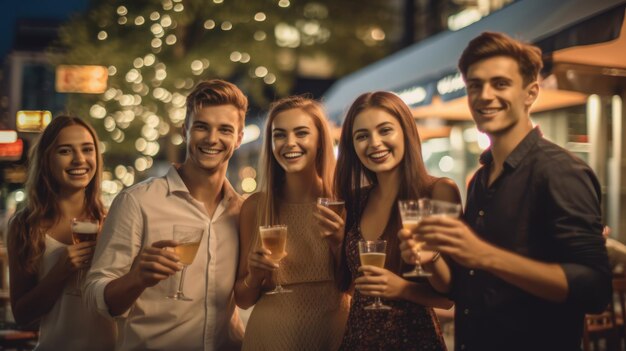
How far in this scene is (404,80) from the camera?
350 inches

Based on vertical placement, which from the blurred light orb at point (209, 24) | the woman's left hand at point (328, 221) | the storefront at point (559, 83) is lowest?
the woman's left hand at point (328, 221)

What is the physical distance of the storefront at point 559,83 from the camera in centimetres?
535

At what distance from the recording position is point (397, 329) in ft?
8.64

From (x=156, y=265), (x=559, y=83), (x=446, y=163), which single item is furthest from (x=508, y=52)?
(x=446, y=163)

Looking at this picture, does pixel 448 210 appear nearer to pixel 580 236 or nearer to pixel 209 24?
pixel 580 236

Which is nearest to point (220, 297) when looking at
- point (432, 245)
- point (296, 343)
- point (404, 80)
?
point (296, 343)

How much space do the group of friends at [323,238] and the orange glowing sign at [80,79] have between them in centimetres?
683

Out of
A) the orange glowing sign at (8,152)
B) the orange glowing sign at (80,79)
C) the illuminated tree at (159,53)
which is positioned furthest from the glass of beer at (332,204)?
the illuminated tree at (159,53)

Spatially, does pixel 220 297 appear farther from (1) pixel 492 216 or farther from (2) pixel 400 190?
(1) pixel 492 216

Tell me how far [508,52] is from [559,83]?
5021mm

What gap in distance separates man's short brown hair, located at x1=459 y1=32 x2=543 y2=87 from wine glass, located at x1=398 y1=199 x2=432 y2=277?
1.94 feet

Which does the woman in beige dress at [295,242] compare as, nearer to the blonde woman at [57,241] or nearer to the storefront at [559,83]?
the blonde woman at [57,241]

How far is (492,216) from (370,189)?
96cm

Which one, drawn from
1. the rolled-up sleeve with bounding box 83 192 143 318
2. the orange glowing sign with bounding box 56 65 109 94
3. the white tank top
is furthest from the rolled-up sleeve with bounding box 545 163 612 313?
the orange glowing sign with bounding box 56 65 109 94
